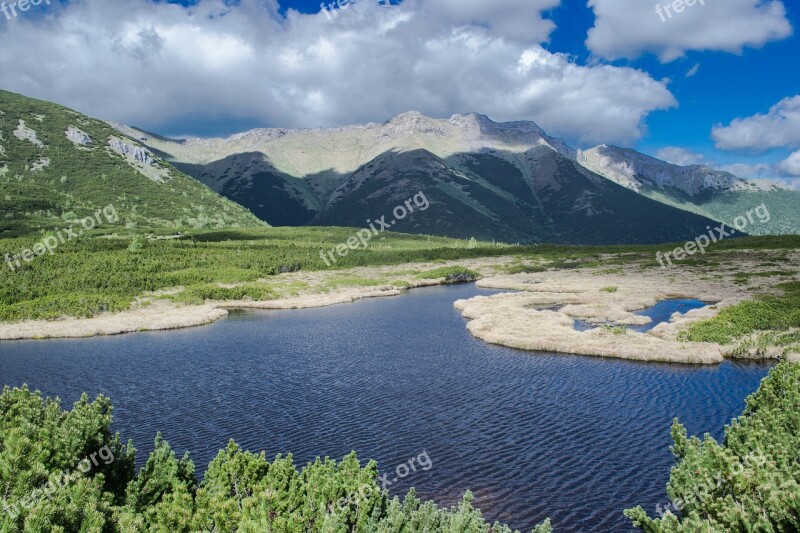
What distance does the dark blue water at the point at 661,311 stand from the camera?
78875 millimetres

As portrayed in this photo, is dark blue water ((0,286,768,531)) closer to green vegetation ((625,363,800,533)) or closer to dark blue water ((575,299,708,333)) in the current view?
green vegetation ((625,363,800,533))

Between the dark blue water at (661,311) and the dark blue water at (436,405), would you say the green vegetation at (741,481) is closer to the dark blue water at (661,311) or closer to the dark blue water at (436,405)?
the dark blue water at (436,405)

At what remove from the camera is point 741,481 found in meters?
17.0

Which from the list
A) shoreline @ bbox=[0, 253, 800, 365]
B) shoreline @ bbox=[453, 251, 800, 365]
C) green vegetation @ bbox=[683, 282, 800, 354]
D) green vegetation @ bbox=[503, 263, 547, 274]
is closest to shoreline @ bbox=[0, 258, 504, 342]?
shoreline @ bbox=[0, 253, 800, 365]

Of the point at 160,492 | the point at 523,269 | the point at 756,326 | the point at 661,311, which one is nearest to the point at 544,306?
the point at 661,311

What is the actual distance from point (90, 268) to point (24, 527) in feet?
427

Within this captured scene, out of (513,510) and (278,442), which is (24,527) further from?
(278,442)

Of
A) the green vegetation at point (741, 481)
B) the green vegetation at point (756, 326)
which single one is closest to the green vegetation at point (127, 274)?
the green vegetation at point (756, 326)

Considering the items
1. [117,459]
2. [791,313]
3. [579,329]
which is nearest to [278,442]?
[117,459]

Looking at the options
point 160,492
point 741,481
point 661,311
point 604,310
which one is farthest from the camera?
point 661,311

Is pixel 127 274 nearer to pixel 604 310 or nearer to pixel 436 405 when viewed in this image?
pixel 436 405

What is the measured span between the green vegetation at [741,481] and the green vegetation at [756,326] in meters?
39.3

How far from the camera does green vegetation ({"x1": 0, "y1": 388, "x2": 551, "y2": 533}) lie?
16.0 metres

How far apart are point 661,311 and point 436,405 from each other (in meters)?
63.2
